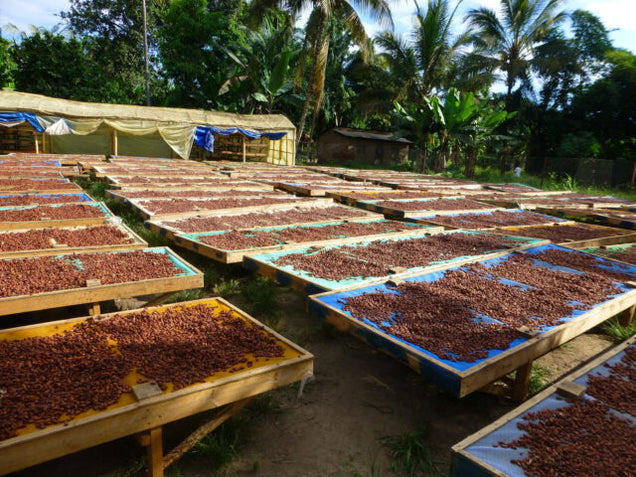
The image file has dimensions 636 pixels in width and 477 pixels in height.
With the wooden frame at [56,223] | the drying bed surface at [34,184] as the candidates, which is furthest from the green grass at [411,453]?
the drying bed surface at [34,184]

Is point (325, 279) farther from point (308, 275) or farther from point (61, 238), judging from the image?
point (61, 238)

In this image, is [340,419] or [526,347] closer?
[526,347]

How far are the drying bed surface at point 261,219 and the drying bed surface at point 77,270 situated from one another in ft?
4.07

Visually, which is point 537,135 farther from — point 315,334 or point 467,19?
point 315,334

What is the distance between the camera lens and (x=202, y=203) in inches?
252

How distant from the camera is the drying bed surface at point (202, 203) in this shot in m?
5.72

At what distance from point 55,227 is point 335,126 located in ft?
76.5

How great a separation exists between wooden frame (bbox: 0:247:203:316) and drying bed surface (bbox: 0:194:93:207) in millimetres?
3396

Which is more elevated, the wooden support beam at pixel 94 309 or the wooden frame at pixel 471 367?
the wooden frame at pixel 471 367

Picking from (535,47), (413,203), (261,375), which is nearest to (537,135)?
(535,47)

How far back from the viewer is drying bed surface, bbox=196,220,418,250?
13.9 feet

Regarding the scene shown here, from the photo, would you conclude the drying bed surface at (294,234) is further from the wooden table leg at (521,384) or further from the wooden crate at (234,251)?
the wooden table leg at (521,384)

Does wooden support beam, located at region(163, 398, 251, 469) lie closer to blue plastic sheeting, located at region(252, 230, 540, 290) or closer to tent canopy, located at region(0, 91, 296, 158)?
blue plastic sheeting, located at region(252, 230, 540, 290)

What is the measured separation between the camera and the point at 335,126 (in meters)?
26.4
